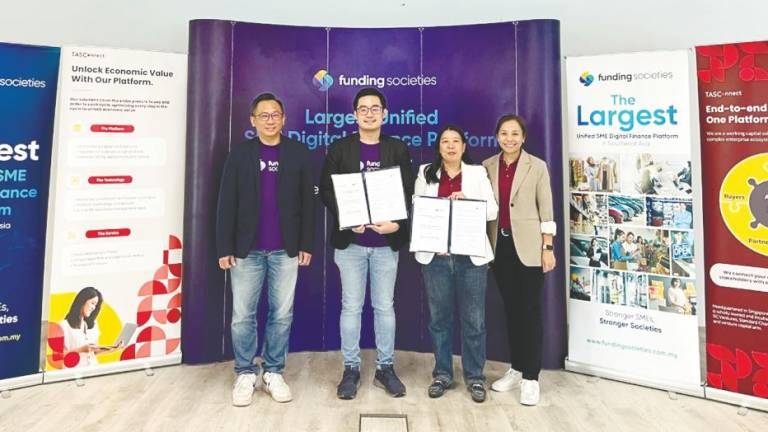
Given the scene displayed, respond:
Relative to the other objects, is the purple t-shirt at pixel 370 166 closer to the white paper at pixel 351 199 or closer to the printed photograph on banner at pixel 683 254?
the white paper at pixel 351 199

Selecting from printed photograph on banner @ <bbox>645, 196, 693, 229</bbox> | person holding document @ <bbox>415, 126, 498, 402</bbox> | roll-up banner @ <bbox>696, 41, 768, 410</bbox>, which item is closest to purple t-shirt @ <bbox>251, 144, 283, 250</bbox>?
person holding document @ <bbox>415, 126, 498, 402</bbox>

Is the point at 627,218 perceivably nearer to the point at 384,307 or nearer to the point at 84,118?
the point at 384,307

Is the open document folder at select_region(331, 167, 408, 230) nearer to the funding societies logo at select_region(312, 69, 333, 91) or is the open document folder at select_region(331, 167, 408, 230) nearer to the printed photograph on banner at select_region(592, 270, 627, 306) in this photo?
the funding societies logo at select_region(312, 69, 333, 91)

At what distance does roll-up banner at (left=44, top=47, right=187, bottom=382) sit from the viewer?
2844 millimetres

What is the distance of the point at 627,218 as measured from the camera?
2.86m

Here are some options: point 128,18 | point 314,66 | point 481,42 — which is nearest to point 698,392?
point 481,42

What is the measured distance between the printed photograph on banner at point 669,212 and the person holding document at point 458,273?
998 millimetres

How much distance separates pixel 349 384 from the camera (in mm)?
2639

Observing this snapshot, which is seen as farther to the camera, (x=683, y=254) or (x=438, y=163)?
(x=683, y=254)

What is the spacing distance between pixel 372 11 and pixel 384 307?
2435mm

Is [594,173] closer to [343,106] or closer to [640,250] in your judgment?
[640,250]

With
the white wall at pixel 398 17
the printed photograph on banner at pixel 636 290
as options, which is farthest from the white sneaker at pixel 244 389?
the white wall at pixel 398 17

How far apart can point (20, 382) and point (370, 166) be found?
229cm

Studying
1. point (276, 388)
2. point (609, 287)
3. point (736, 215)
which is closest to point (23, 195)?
point (276, 388)
